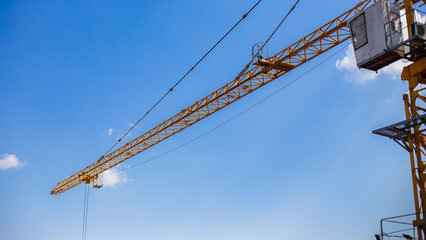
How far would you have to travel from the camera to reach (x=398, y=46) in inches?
811

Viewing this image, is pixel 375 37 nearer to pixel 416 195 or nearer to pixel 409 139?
pixel 409 139

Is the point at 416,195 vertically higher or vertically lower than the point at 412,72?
lower

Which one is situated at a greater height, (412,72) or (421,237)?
(412,72)

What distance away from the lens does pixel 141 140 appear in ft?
181

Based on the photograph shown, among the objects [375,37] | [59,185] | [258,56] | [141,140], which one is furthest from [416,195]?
[59,185]

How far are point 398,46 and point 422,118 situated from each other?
3.97 meters

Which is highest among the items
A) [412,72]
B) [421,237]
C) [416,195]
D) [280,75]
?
[280,75]

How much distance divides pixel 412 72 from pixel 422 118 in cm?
311

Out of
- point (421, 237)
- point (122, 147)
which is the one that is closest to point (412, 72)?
point (421, 237)

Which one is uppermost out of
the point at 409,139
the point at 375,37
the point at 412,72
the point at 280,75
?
the point at 280,75

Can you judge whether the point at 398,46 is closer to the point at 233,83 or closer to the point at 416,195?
the point at 416,195

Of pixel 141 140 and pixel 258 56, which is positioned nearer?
pixel 258 56

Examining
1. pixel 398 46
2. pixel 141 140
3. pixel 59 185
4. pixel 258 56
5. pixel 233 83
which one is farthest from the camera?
pixel 59 185

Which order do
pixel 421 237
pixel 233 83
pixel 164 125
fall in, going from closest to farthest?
pixel 421 237
pixel 233 83
pixel 164 125
